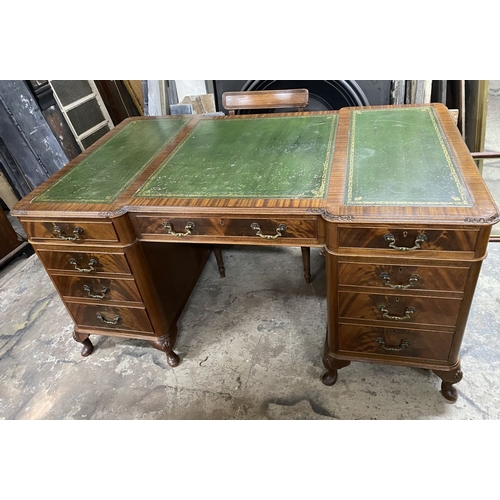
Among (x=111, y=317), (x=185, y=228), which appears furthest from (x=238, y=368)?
(x=185, y=228)

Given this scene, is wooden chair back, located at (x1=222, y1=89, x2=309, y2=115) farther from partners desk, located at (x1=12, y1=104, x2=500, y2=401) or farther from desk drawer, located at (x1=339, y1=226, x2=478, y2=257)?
desk drawer, located at (x1=339, y1=226, x2=478, y2=257)

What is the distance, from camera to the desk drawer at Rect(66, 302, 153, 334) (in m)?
1.68

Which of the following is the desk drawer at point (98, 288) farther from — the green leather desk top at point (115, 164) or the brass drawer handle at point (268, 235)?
the brass drawer handle at point (268, 235)

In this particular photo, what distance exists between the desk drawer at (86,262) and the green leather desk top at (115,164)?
0.69 feet

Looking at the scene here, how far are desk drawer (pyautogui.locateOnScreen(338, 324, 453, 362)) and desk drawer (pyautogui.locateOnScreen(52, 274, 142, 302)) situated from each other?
845 mm

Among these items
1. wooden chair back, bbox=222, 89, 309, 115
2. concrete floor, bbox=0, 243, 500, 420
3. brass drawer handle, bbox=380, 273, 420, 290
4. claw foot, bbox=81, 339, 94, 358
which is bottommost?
concrete floor, bbox=0, 243, 500, 420

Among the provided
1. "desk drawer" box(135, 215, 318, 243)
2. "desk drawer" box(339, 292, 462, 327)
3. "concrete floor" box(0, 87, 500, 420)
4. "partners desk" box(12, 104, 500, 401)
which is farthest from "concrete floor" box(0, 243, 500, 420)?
"desk drawer" box(135, 215, 318, 243)

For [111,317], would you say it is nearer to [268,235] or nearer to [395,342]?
[268,235]

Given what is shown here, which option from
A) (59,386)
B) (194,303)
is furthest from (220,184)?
(59,386)

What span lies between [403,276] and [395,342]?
1.04ft

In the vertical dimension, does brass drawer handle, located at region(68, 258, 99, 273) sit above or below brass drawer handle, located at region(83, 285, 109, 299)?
above

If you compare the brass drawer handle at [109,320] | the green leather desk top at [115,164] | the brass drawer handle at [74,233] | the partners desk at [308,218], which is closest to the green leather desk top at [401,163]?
the partners desk at [308,218]

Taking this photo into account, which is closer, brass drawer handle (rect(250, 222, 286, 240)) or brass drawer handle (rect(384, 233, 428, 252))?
brass drawer handle (rect(384, 233, 428, 252))

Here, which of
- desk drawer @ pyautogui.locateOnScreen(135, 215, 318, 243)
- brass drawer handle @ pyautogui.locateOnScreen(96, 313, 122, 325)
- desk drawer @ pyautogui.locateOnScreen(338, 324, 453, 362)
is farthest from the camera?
brass drawer handle @ pyautogui.locateOnScreen(96, 313, 122, 325)
